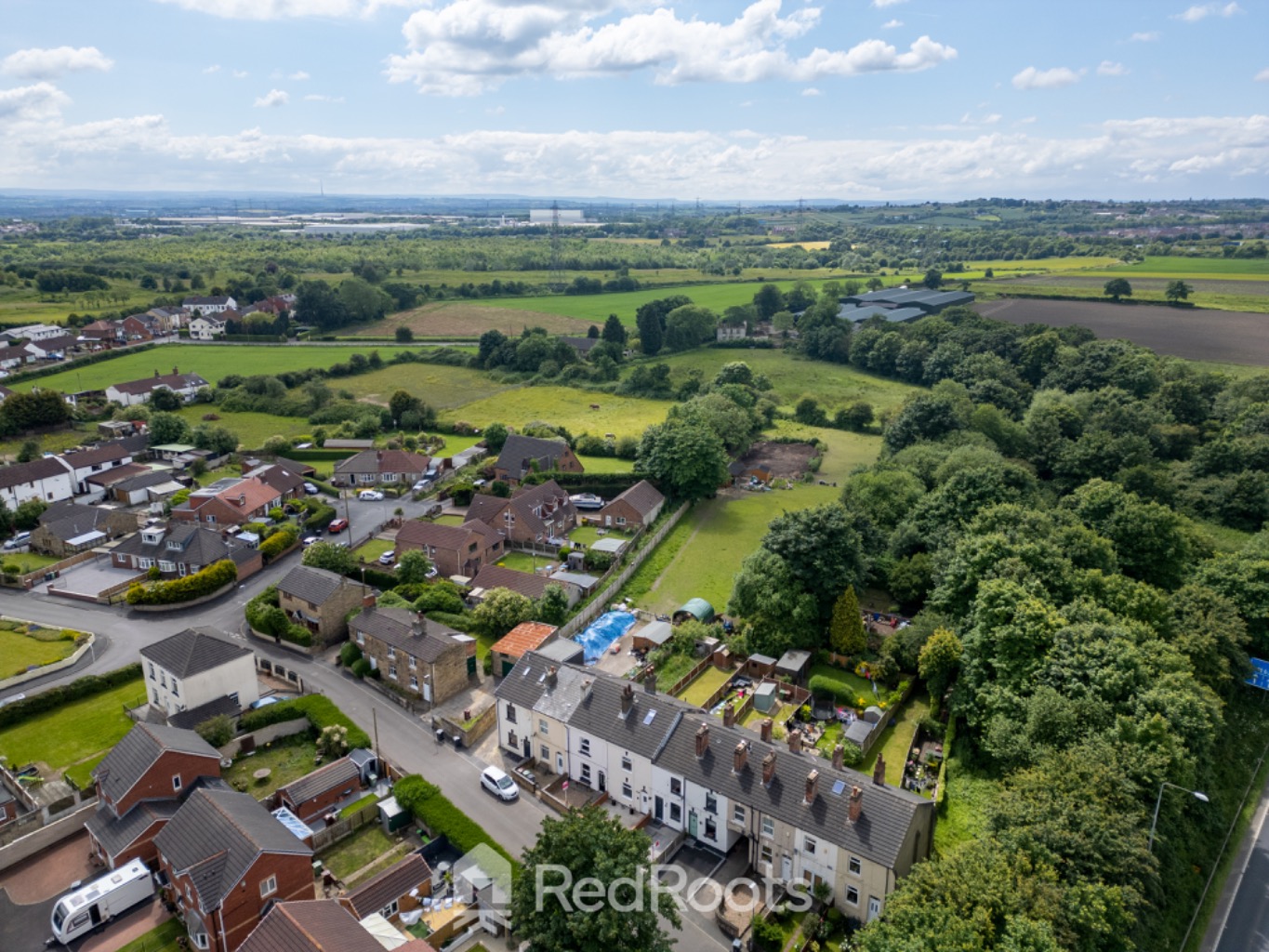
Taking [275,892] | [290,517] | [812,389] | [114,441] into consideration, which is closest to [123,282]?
[114,441]

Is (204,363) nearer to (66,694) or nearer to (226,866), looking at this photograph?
(66,694)

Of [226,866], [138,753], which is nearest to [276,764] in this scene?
[138,753]

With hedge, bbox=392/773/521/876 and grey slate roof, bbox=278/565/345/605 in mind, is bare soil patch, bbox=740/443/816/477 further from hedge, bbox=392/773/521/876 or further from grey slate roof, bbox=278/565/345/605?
hedge, bbox=392/773/521/876

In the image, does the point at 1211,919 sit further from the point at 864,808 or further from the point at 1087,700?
the point at 864,808

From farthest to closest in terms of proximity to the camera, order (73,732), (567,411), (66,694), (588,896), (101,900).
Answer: (567,411)
(66,694)
(73,732)
(101,900)
(588,896)

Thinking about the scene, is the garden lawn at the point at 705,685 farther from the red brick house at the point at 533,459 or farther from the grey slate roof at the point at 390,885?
the red brick house at the point at 533,459

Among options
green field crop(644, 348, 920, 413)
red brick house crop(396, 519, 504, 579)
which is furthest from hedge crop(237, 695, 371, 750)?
green field crop(644, 348, 920, 413)
